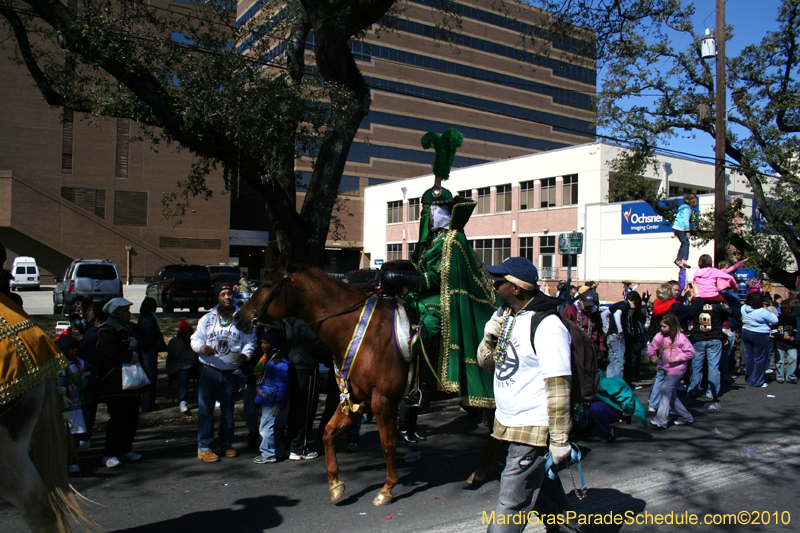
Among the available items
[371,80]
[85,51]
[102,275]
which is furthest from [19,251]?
[85,51]

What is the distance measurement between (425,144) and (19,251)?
42.7 meters

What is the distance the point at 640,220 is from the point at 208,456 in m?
32.5

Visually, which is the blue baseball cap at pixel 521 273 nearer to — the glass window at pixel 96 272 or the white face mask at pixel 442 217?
the white face mask at pixel 442 217

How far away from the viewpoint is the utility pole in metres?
13.1

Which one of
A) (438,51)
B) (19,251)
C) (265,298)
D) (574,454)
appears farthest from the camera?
(438,51)

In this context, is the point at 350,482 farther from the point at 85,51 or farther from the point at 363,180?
the point at 363,180

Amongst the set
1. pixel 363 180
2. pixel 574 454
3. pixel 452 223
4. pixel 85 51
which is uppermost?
pixel 363 180

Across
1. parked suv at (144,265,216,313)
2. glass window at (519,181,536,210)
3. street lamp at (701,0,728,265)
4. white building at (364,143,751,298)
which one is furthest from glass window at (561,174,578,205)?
parked suv at (144,265,216,313)

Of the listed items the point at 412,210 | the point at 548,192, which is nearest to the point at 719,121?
the point at 548,192

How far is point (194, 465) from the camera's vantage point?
5.79 meters

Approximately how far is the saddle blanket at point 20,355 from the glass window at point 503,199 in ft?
132

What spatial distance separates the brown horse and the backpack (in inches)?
64.7

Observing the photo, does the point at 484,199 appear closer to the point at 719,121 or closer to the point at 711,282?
the point at 719,121

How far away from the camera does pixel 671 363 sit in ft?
24.8
